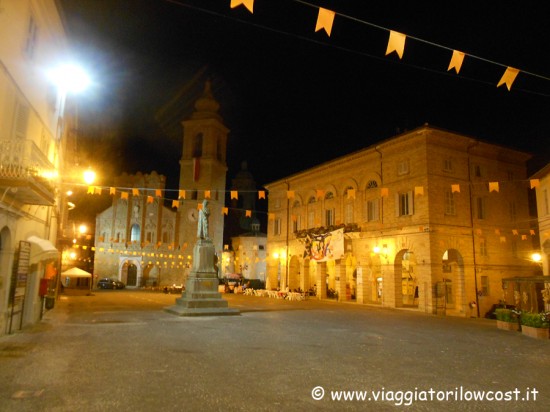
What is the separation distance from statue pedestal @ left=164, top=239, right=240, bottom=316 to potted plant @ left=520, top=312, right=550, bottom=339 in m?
12.4

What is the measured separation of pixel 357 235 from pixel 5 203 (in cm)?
2349

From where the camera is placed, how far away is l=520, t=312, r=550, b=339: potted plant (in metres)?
14.8

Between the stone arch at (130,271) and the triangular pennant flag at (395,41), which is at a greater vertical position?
the triangular pennant flag at (395,41)

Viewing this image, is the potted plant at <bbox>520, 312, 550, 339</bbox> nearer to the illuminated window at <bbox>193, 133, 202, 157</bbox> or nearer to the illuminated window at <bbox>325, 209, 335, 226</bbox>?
the illuminated window at <bbox>325, 209, 335, 226</bbox>

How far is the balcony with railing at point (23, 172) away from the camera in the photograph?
9461 millimetres

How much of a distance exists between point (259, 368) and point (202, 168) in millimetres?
46472

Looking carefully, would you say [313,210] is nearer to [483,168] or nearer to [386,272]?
[386,272]

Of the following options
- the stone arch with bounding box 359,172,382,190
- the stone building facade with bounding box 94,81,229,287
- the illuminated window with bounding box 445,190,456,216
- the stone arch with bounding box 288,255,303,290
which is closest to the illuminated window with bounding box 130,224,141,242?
the stone building facade with bounding box 94,81,229,287

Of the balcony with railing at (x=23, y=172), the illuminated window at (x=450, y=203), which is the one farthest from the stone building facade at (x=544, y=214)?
the balcony with railing at (x=23, y=172)

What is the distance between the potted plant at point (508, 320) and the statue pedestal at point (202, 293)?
12.0 metres

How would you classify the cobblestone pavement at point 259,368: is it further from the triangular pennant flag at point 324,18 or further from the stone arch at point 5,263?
the triangular pennant flag at point 324,18

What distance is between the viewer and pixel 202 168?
5322cm

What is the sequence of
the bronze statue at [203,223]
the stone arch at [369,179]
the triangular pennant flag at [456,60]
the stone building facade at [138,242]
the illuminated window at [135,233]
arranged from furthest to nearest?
the illuminated window at [135,233], the stone building facade at [138,242], the stone arch at [369,179], the bronze statue at [203,223], the triangular pennant flag at [456,60]

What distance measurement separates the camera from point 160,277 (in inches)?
1976
